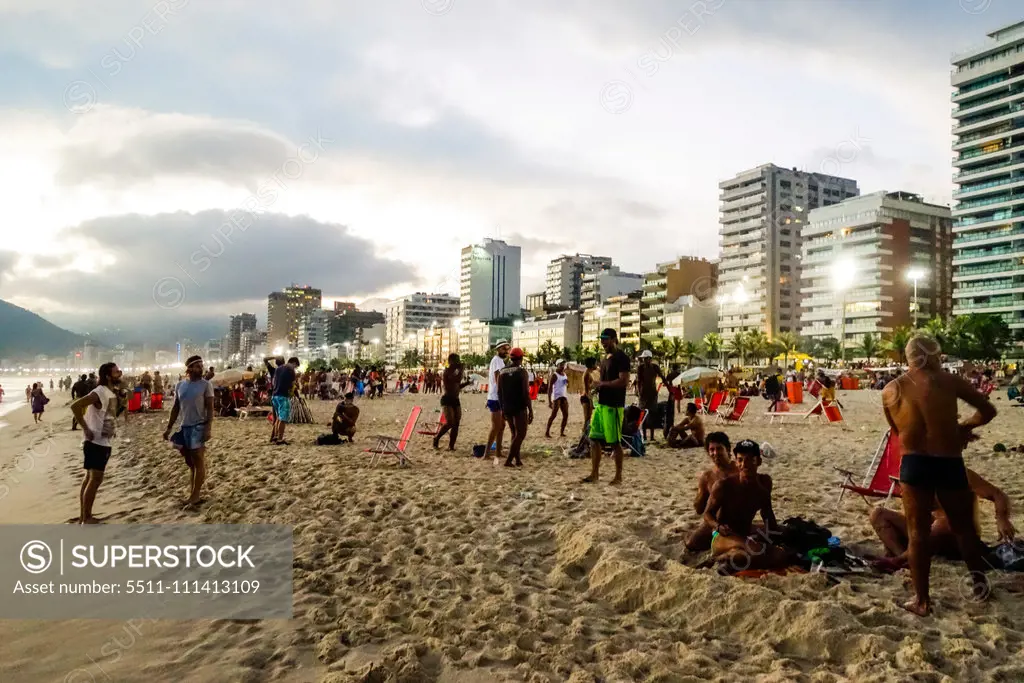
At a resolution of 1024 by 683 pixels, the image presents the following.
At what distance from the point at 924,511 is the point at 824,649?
3.54ft

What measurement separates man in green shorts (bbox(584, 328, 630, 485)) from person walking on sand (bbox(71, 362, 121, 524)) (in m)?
5.09

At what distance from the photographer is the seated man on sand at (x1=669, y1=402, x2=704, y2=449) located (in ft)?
36.3

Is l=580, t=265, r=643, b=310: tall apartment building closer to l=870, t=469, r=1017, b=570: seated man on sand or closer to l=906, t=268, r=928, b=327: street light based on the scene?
l=906, t=268, r=928, b=327: street light

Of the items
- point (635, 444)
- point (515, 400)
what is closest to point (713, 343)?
point (635, 444)

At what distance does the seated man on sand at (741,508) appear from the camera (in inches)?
176

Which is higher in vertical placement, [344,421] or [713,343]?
[713,343]

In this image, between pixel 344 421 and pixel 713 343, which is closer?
pixel 344 421

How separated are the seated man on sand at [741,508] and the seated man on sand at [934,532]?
2.52 ft

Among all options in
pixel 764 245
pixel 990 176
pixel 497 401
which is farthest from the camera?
pixel 764 245

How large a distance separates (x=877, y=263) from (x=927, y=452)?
98422 millimetres

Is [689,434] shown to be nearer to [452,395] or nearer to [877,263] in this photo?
[452,395]

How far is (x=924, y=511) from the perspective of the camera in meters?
3.71

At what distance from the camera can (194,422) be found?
6.89 m

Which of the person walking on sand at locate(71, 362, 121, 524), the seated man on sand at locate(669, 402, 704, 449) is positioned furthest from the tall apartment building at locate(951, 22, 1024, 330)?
the person walking on sand at locate(71, 362, 121, 524)
